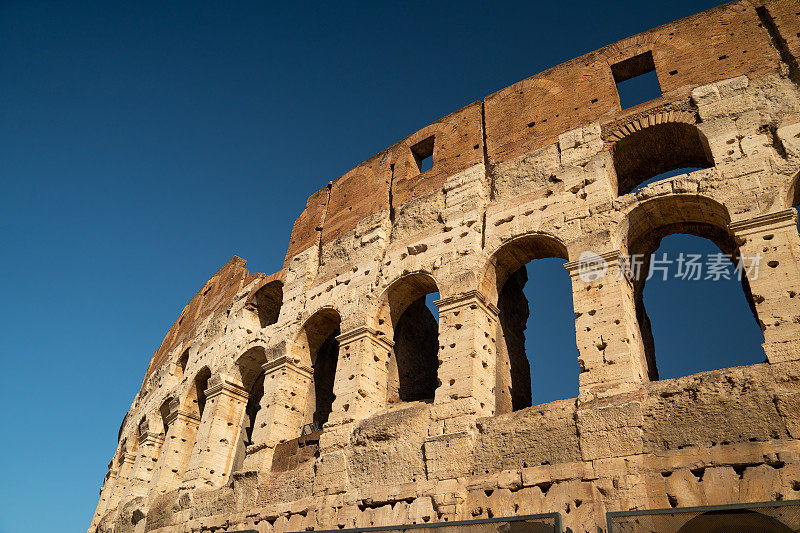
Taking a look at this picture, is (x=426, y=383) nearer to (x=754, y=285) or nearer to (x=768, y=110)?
(x=754, y=285)

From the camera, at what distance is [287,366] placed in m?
10.5

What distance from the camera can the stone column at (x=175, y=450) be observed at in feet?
39.2

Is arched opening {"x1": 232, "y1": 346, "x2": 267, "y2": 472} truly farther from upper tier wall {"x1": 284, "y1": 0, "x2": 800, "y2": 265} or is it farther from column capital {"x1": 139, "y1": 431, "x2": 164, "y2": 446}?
column capital {"x1": 139, "y1": 431, "x2": 164, "y2": 446}

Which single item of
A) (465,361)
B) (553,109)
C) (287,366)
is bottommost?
(465,361)

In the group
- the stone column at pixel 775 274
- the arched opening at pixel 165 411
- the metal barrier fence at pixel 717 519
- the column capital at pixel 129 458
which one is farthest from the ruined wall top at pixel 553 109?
the column capital at pixel 129 458

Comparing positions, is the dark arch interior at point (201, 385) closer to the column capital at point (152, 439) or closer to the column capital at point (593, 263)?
the column capital at point (152, 439)

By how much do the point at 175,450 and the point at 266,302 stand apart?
11.9 ft

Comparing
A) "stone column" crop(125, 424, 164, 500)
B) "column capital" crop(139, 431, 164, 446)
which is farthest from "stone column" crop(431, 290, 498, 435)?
"column capital" crop(139, 431, 164, 446)

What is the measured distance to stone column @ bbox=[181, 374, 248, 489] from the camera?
1084 cm

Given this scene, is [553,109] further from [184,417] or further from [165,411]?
[165,411]

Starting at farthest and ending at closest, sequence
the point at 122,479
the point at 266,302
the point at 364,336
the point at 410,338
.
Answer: the point at 122,479
the point at 266,302
the point at 410,338
the point at 364,336

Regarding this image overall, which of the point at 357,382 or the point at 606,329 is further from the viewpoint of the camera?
the point at 357,382

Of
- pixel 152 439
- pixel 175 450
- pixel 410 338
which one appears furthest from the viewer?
pixel 152 439

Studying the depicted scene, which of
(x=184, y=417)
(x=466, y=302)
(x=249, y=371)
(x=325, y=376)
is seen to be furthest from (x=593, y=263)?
(x=184, y=417)
